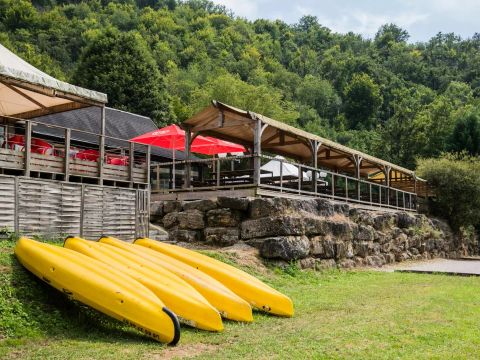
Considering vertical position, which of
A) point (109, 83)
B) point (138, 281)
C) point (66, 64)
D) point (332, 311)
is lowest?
point (332, 311)

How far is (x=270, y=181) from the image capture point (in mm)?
16578

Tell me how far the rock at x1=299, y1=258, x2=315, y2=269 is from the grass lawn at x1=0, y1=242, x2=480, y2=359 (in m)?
3.58

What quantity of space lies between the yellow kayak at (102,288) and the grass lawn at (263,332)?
0.21 metres

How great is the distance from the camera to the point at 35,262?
23.7ft

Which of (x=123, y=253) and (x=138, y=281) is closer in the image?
(x=138, y=281)

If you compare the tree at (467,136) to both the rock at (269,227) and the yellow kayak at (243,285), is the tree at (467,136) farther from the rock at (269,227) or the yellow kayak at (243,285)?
the yellow kayak at (243,285)

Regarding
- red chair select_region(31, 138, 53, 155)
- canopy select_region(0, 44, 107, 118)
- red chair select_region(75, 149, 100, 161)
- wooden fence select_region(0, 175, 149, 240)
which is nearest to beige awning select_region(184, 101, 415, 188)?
red chair select_region(75, 149, 100, 161)

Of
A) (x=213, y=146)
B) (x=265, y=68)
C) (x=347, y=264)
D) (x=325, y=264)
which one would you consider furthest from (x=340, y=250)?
(x=265, y=68)

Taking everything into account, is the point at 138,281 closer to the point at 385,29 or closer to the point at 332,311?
the point at 332,311

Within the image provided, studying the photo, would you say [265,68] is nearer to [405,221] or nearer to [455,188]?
[455,188]

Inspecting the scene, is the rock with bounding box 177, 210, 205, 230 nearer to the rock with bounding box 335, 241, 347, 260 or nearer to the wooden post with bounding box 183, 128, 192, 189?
the wooden post with bounding box 183, 128, 192, 189

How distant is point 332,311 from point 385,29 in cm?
12248

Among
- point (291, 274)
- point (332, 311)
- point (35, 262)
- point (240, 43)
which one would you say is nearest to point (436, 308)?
point (332, 311)

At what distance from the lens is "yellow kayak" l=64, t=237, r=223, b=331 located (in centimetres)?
673
